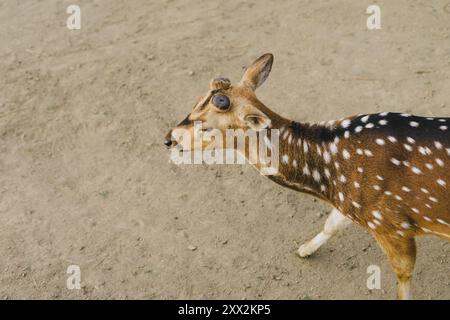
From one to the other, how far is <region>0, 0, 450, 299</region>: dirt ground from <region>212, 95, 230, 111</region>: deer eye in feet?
4.92

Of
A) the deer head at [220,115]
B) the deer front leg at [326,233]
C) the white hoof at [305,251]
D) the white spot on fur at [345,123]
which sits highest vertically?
the deer head at [220,115]

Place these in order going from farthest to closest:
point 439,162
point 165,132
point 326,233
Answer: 1. point 165,132
2. point 326,233
3. point 439,162

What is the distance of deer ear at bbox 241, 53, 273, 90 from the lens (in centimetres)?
476

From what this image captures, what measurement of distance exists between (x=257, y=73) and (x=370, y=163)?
1162 millimetres

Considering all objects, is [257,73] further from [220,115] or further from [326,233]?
[326,233]

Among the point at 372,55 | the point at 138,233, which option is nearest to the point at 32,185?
the point at 138,233

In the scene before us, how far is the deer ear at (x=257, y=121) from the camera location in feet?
13.8

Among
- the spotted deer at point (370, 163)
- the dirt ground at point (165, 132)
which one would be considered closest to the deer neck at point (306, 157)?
the spotted deer at point (370, 163)

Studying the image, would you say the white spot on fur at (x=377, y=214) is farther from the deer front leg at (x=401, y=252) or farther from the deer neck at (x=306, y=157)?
the deer neck at (x=306, y=157)

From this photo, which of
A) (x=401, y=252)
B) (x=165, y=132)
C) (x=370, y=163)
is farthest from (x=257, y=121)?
(x=165, y=132)

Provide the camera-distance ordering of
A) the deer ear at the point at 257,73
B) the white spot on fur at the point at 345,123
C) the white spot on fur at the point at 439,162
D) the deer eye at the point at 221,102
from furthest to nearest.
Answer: the deer ear at the point at 257,73, the white spot on fur at the point at 345,123, the deer eye at the point at 221,102, the white spot on fur at the point at 439,162

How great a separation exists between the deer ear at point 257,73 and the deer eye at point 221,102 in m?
0.46

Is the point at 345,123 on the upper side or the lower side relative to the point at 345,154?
upper

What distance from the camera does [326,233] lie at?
5.12 meters
